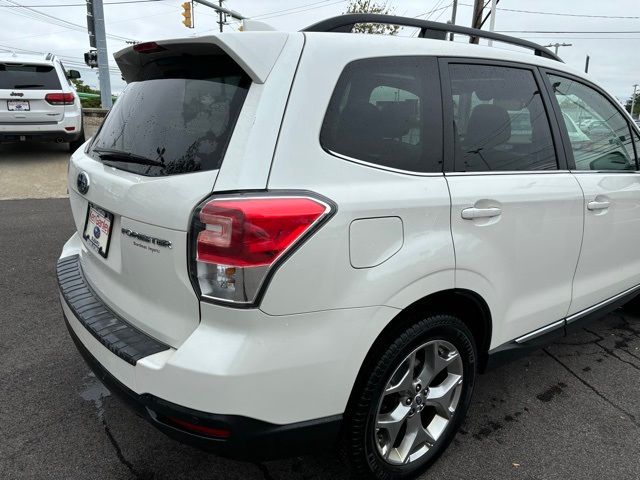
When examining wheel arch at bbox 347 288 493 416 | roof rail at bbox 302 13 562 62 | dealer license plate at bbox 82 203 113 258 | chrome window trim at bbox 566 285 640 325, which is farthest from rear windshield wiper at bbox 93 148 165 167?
chrome window trim at bbox 566 285 640 325

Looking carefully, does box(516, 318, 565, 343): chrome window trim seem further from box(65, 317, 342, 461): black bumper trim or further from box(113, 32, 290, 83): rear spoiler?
box(113, 32, 290, 83): rear spoiler

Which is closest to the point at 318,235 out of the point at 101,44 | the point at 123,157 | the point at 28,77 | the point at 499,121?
the point at 123,157

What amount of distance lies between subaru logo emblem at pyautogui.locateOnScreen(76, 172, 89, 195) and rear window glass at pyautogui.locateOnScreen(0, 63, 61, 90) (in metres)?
7.89

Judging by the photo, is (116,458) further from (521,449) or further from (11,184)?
(11,184)

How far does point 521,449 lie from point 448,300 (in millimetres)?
939

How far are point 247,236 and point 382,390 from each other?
827 millimetres

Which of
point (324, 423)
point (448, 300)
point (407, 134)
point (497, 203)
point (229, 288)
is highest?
point (407, 134)

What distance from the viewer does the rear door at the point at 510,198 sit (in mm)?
2123

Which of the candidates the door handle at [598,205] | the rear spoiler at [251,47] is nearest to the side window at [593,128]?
the door handle at [598,205]

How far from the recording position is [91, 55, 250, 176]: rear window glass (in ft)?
5.85

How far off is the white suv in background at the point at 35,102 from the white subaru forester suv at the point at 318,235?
7.56 metres

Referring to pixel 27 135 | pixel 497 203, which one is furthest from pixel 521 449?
pixel 27 135

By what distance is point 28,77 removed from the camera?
349 inches

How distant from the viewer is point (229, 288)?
64.6 inches
